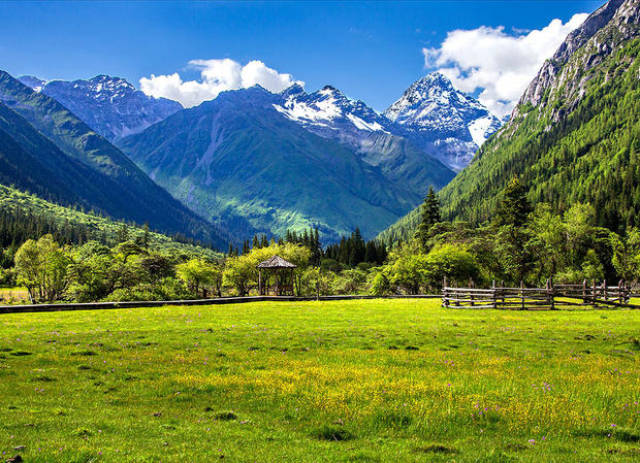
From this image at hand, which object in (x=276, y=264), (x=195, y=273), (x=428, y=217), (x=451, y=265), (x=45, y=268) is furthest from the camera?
(x=428, y=217)

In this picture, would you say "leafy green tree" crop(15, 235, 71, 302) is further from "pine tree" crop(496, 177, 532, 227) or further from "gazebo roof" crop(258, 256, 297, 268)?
"pine tree" crop(496, 177, 532, 227)

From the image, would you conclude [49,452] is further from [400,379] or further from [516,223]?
[516,223]

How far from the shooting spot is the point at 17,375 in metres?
13.2

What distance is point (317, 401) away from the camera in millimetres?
11039

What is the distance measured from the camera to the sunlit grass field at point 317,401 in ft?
27.5

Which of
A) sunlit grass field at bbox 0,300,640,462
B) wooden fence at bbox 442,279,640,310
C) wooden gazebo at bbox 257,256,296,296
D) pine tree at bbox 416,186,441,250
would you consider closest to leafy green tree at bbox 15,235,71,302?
wooden gazebo at bbox 257,256,296,296

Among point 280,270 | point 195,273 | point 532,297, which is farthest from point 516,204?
point 195,273

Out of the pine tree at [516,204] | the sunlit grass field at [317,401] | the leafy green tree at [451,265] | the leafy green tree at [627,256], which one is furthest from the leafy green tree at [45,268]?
the leafy green tree at [627,256]

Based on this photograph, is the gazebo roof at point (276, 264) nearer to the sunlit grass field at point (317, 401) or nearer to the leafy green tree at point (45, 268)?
the leafy green tree at point (45, 268)

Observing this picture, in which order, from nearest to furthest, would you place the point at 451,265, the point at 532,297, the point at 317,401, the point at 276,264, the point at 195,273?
1. the point at 317,401
2. the point at 532,297
3. the point at 276,264
4. the point at 451,265
5. the point at 195,273

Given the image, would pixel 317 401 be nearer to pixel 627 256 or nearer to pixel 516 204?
pixel 516 204

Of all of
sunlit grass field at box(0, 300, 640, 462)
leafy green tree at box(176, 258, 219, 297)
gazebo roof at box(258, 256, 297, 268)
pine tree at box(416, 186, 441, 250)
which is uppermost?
pine tree at box(416, 186, 441, 250)

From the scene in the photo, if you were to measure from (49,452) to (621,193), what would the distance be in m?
185

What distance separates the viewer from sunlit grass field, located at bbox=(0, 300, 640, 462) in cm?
837
